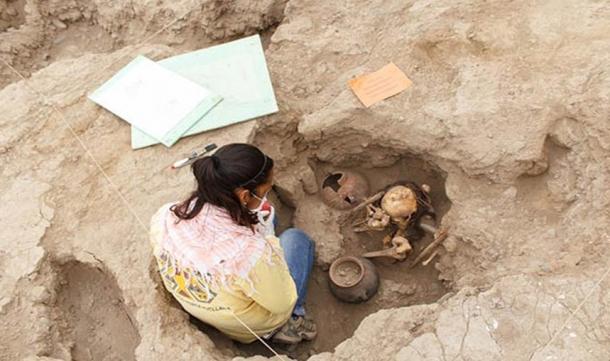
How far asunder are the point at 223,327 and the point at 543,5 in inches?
101

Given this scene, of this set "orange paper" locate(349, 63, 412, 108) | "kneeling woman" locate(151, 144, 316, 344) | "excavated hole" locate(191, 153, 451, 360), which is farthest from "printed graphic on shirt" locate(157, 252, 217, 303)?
"orange paper" locate(349, 63, 412, 108)

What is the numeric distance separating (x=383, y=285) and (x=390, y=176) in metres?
0.67

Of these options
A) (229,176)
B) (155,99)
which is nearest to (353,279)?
(229,176)

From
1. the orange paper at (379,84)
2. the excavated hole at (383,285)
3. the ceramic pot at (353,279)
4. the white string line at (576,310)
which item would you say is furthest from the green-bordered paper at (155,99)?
the white string line at (576,310)

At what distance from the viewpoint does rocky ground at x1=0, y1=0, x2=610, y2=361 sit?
248 centimetres

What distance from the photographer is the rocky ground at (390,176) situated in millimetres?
2480

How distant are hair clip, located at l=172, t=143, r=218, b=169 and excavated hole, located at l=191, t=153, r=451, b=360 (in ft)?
2.54

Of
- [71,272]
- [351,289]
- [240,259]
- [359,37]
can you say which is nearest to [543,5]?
[359,37]

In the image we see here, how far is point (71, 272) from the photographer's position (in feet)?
10.1

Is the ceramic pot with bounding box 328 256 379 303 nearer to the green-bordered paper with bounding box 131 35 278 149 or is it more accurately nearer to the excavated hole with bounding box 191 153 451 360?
the excavated hole with bounding box 191 153 451 360

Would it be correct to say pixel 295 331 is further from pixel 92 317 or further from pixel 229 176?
pixel 229 176

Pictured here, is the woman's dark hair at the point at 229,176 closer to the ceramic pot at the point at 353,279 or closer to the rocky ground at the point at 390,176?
the rocky ground at the point at 390,176

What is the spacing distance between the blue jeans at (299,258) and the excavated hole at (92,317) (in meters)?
0.83

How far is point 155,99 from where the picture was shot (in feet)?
11.6
